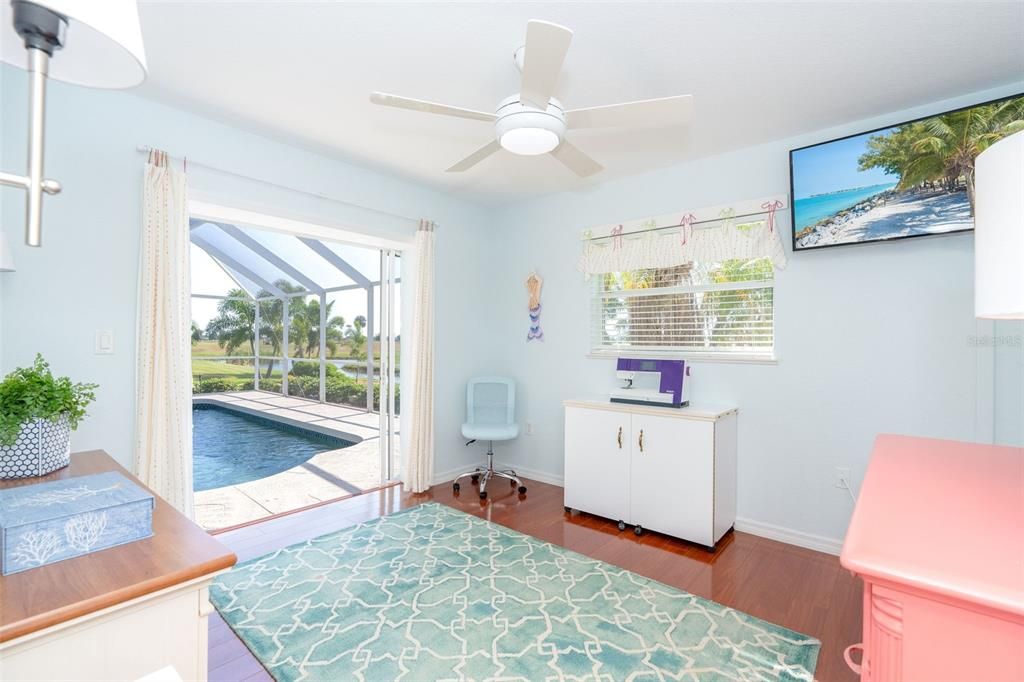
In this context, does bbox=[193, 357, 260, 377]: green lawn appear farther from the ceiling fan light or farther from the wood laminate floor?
the ceiling fan light

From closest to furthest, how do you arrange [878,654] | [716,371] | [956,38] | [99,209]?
[878,654] → [956,38] → [99,209] → [716,371]

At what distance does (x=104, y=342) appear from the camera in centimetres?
238

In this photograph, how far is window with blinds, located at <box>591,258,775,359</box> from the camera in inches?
121

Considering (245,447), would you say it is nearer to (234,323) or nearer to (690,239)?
(234,323)

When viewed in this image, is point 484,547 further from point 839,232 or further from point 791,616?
point 839,232


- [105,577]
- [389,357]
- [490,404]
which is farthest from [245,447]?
[105,577]

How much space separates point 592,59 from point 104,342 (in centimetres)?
276

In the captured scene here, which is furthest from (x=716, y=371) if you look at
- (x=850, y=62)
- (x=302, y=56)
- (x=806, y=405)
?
(x=302, y=56)

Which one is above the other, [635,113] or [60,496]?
[635,113]

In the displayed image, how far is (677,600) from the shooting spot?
87.0 inches

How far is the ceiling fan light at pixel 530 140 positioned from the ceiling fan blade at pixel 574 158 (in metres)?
0.08

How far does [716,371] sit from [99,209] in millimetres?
3703

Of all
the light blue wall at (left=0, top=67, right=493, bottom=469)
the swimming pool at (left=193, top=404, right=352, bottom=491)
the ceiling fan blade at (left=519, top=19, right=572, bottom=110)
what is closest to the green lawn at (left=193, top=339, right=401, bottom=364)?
the swimming pool at (left=193, top=404, right=352, bottom=491)

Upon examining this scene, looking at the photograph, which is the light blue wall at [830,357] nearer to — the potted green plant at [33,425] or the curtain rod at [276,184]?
the curtain rod at [276,184]
